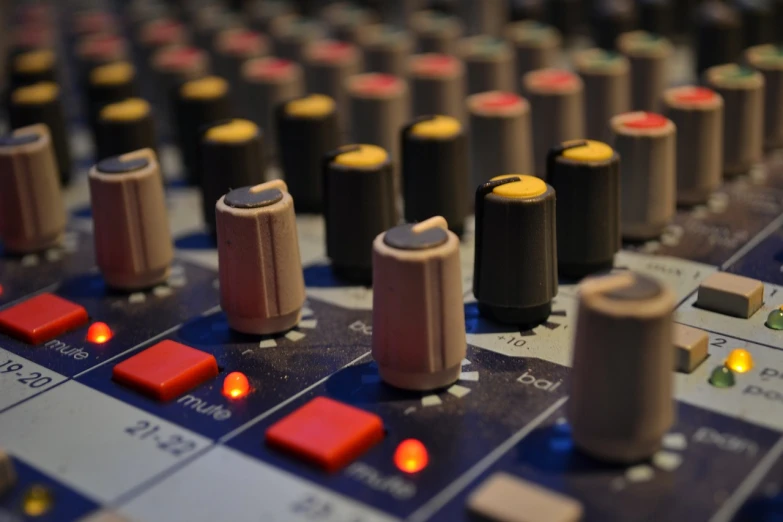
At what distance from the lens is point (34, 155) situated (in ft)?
6.89

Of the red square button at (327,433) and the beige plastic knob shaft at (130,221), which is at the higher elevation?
the beige plastic knob shaft at (130,221)

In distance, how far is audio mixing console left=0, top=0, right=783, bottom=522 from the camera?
52.6 inches

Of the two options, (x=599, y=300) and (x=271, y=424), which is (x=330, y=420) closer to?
(x=271, y=424)

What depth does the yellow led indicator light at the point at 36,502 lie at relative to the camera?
4.27ft

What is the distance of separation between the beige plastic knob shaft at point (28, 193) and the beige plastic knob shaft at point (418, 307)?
0.95 meters

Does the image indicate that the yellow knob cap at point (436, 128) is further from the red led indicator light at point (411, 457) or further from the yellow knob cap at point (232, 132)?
the red led indicator light at point (411, 457)

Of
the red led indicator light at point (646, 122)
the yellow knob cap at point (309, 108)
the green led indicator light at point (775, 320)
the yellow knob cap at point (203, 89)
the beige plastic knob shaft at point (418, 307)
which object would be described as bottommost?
the green led indicator light at point (775, 320)

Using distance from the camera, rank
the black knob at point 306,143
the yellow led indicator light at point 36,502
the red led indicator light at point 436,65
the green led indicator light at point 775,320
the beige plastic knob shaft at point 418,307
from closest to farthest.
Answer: the yellow led indicator light at point 36,502 → the beige plastic knob shaft at point 418,307 → the green led indicator light at point 775,320 → the black knob at point 306,143 → the red led indicator light at point 436,65

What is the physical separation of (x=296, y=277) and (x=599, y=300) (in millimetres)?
652

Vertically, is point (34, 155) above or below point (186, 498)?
above

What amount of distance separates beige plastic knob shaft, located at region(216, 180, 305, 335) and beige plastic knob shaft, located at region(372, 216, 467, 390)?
9.4 inches

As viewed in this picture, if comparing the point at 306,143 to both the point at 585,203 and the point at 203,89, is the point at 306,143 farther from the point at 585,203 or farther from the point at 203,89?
the point at 585,203

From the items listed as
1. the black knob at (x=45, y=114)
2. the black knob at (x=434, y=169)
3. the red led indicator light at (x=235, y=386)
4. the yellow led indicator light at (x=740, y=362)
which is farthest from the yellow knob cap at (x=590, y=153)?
the black knob at (x=45, y=114)

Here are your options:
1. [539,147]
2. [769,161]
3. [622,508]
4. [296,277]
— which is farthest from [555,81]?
[622,508]
